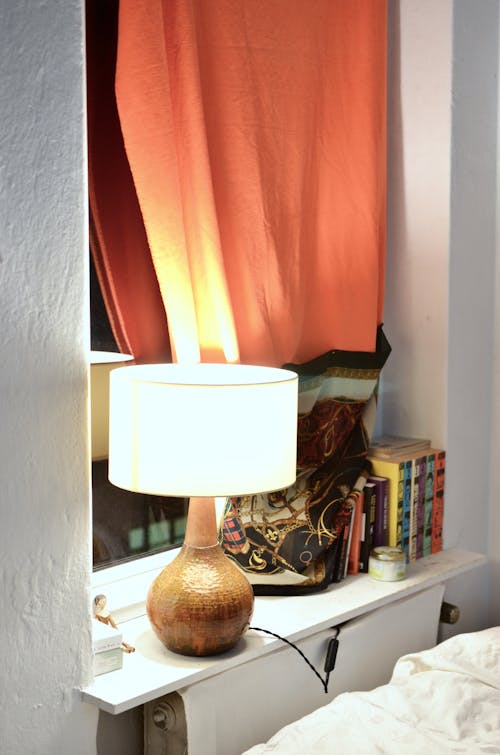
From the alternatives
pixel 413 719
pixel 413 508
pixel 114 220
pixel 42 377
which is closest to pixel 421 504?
pixel 413 508

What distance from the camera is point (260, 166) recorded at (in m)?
1.92

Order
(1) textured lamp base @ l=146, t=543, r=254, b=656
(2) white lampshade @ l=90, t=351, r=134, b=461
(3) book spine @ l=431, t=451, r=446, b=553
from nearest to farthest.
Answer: (1) textured lamp base @ l=146, t=543, r=254, b=656 < (2) white lampshade @ l=90, t=351, r=134, b=461 < (3) book spine @ l=431, t=451, r=446, b=553

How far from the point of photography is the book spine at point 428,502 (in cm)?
227

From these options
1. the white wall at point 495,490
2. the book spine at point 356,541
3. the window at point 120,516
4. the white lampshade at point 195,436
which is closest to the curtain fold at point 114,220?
the window at point 120,516

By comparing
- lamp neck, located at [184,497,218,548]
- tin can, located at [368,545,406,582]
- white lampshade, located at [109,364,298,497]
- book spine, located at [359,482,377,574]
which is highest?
white lampshade, located at [109,364,298,497]

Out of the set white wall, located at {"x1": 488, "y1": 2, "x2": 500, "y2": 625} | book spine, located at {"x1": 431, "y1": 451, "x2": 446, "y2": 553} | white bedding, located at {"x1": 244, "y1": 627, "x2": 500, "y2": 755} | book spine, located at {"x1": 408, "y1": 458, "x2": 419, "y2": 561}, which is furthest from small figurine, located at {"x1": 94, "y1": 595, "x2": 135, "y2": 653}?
white wall, located at {"x1": 488, "y1": 2, "x2": 500, "y2": 625}

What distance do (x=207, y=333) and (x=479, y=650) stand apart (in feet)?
2.68

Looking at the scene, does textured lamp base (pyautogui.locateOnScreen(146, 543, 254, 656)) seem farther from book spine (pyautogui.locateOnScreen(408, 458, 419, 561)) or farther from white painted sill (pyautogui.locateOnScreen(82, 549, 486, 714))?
book spine (pyautogui.locateOnScreen(408, 458, 419, 561))

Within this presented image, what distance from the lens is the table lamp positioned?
1484 mm

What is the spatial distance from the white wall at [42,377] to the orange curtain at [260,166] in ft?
0.87

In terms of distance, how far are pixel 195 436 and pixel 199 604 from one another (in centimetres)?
32

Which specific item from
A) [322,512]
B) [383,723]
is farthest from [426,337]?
[383,723]

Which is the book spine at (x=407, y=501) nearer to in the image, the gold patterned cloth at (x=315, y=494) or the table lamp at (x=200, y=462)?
the gold patterned cloth at (x=315, y=494)

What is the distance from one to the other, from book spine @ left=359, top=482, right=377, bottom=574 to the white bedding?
39cm
